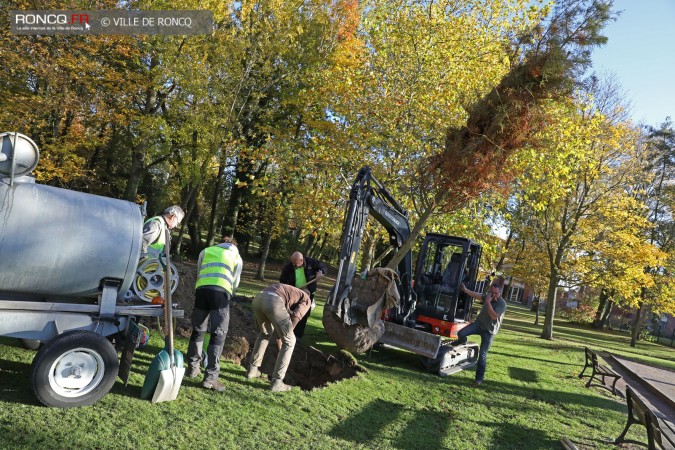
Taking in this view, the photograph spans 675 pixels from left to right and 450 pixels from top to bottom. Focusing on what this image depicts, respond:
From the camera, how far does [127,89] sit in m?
17.3

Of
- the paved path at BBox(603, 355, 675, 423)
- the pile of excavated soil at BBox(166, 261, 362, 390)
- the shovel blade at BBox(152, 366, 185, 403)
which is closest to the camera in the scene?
the shovel blade at BBox(152, 366, 185, 403)

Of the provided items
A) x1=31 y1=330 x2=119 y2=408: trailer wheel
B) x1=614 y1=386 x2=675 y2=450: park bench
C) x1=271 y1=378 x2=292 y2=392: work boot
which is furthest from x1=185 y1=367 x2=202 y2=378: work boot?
x1=614 y1=386 x2=675 y2=450: park bench

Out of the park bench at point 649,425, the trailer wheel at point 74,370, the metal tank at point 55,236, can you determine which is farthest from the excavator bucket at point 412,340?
the trailer wheel at point 74,370

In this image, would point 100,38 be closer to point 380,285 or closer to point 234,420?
point 380,285

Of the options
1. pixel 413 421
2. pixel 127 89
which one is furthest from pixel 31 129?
pixel 413 421

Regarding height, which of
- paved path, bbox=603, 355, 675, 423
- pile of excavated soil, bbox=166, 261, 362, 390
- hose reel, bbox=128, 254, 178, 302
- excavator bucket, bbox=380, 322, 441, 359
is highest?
hose reel, bbox=128, 254, 178, 302

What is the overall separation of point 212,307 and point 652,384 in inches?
524

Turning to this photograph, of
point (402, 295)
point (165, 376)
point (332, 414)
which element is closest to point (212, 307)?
point (165, 376)

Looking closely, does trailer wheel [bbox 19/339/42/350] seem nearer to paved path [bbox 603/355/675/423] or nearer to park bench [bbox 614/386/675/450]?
park bench [bbox 614/386/675/450]

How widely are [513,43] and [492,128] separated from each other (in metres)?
2.67

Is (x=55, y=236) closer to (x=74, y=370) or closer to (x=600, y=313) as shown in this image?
(x=74, y=370)

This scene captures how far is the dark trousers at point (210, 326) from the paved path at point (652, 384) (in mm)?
9621

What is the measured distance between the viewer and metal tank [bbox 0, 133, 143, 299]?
457cm

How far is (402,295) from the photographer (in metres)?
10.5
